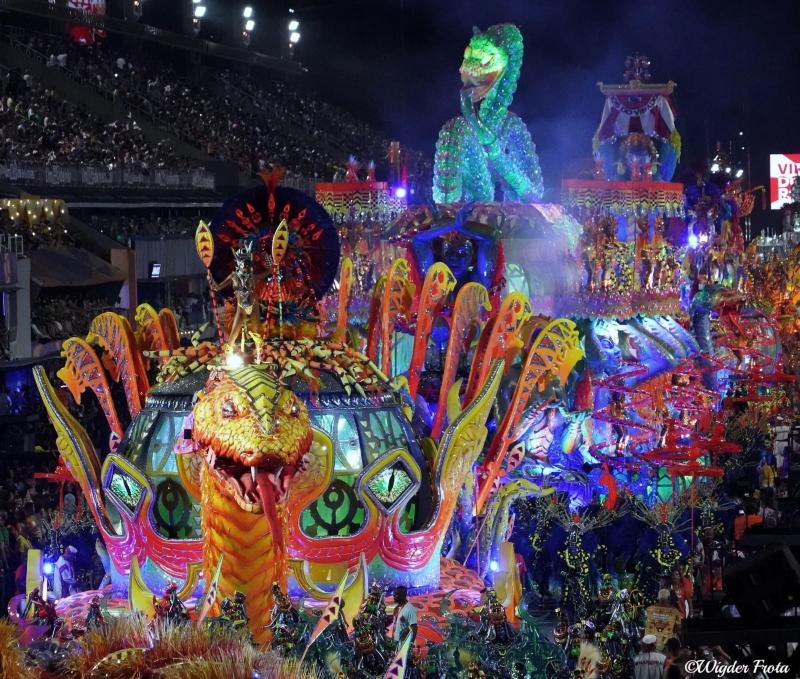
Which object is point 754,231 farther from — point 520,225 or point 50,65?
point 520,225

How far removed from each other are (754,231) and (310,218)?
29.4m

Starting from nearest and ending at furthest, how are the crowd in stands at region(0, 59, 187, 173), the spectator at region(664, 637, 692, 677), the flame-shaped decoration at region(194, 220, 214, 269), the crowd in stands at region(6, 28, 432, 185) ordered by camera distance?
the spectator at region(664, 637, 692, 677), the flame-shaped decoration at region(194, 220, 214, 269), the crowd in stands at region(0, 59, 187, 173), the crowd in stands at region(6, 28, 432, 185)

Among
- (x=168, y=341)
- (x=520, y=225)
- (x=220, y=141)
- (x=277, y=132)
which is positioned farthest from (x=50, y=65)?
(x=168, y=341)

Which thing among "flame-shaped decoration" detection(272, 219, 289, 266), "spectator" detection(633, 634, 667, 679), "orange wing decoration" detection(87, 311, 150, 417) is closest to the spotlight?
"flame-shaped decoration" detection(272, 219, 289, 266)

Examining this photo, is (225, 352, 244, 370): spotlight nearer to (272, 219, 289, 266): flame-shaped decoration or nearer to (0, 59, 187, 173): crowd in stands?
(272, 219, 289, 266): flame-shaped decoration

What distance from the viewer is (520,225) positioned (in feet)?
65.7

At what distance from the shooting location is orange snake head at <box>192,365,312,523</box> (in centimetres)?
928

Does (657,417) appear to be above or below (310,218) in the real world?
below

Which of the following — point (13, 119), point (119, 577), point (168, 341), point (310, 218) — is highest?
point (13, 119)

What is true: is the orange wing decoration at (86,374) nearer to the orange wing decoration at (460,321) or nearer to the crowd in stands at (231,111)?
the orange wing decoration at (460,321)

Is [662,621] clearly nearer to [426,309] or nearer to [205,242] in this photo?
[426,309]

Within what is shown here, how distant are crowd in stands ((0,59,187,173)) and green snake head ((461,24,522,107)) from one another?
911 centimetres

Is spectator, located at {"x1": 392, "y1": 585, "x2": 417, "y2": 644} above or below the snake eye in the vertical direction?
below

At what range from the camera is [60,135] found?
29.8 metres
